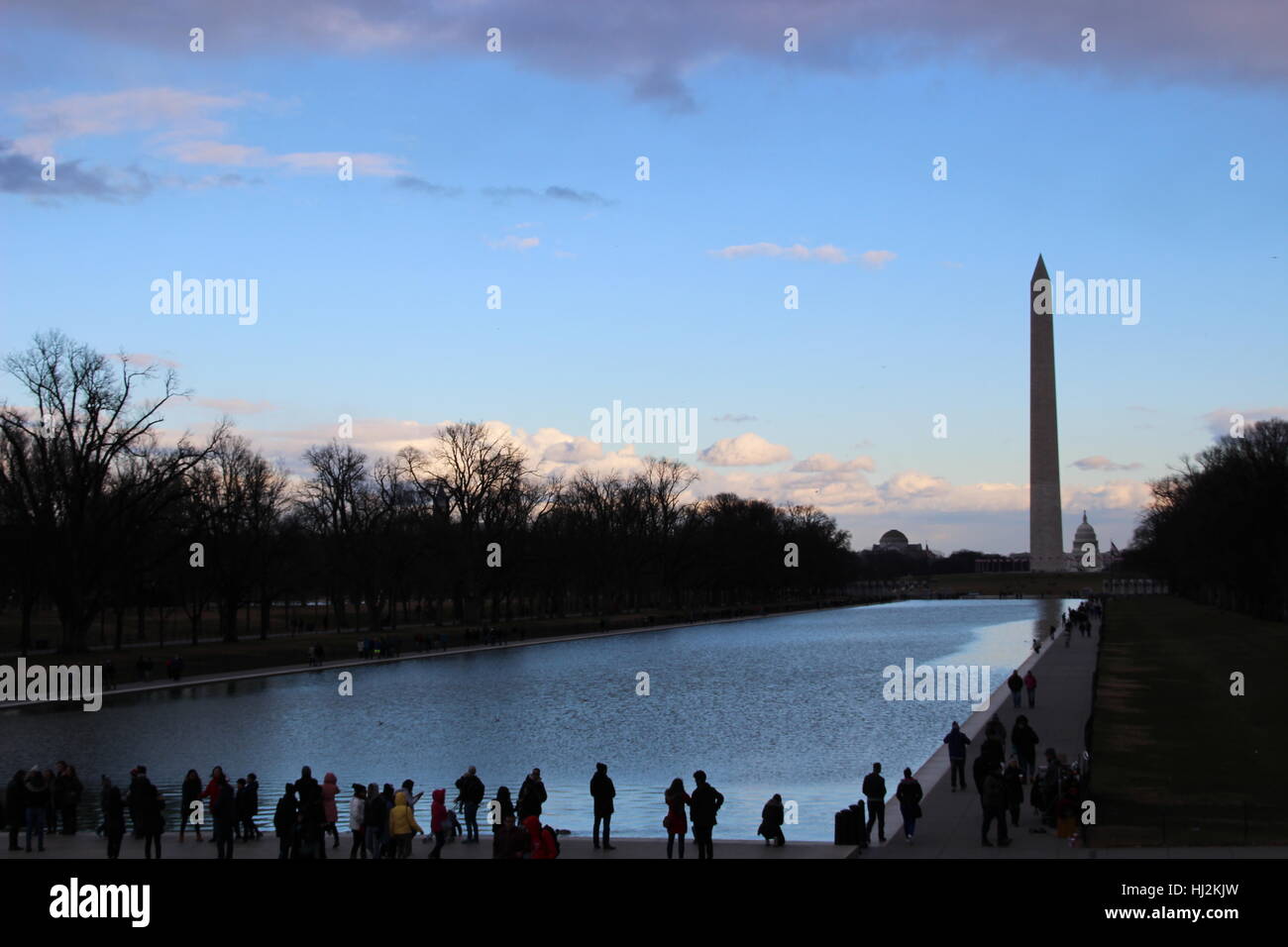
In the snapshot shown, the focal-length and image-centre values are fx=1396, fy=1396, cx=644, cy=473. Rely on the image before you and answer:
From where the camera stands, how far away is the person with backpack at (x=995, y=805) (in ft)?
65.6

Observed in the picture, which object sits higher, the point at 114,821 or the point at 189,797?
the point at 114,821

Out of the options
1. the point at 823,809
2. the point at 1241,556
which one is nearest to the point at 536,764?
the point at 823,809

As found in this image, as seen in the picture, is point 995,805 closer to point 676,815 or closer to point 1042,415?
point 676,815

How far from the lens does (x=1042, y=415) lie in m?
141

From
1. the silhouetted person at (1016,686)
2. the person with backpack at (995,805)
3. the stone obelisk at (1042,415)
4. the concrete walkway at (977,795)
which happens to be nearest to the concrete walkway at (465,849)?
the concrete walkway at (977,795)

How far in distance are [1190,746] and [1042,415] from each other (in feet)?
376

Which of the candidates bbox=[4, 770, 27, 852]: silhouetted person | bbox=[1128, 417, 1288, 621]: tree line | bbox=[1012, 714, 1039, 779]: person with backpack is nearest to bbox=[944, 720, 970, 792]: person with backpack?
bbox=[1012, 714, 1039, 779]: person with backpack

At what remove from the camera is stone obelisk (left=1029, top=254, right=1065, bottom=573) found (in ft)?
454

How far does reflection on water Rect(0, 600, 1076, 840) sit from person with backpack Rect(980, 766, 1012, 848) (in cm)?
310

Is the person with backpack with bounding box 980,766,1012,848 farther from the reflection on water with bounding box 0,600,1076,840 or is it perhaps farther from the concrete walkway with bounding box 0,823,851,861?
the reflection on water with bounding box 0,600,1076,840

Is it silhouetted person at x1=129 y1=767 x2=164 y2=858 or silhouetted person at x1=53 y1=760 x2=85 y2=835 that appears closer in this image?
silhouetted person at x1=129 y1=767 x2=164 y2=858

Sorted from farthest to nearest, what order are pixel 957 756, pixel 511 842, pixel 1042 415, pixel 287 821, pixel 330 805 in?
pixel 1042 415 < pixel 957 756 < pixel 330 805 < pixel 287 821 < pixel 511 842

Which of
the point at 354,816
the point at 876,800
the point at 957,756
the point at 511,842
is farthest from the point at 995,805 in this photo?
the point at 354,816

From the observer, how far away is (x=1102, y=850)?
19.2m
